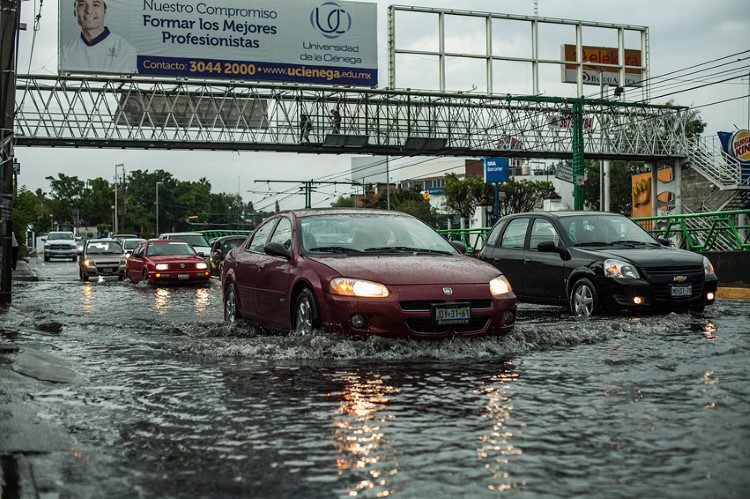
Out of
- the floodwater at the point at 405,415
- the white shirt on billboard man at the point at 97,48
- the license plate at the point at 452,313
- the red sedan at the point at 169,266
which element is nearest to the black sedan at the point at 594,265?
the floodwater at the point at 405,415

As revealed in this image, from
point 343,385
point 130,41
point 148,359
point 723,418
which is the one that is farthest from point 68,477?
point 130,41

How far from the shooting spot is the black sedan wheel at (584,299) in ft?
40.4

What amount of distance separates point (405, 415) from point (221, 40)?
39380 mm

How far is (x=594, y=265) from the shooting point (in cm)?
1242

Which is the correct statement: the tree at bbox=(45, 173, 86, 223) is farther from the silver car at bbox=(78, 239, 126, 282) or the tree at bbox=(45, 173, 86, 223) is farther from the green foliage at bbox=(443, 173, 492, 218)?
the silver car at bbox=(78, 239, 126, 282)

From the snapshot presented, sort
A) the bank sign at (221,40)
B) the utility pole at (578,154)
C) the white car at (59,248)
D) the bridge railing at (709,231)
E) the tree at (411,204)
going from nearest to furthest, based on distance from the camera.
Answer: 1. the bridge railing at (709,231)
2. the utility pole at (578,154)
3. the bank sign at (221,40)
4. the white car at (59,248)
5. the tree at (411,204)

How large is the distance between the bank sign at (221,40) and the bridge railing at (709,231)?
26268 mm

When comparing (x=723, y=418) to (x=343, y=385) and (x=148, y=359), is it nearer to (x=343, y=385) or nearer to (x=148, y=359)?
(x=343, y=385)

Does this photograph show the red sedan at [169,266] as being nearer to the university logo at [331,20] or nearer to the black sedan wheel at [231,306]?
the black sedan wheel at [231,306]

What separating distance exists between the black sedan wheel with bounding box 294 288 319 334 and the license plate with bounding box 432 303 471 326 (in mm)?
1170

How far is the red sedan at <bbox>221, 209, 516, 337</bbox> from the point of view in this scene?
850 cm

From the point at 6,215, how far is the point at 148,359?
9370 mm

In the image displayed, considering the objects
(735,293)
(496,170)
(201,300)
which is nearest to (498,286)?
(735,293)

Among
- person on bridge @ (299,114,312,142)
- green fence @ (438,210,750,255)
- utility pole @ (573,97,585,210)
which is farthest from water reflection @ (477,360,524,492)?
person on bridge @ (299,114,312,142)
